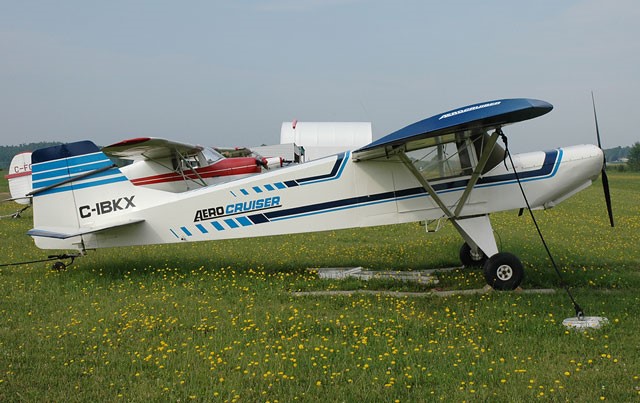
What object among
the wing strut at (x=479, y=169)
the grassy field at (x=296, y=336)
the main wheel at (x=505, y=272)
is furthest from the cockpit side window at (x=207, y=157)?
the main wheel at (x=505, y=272)

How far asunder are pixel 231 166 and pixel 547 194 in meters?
11.6

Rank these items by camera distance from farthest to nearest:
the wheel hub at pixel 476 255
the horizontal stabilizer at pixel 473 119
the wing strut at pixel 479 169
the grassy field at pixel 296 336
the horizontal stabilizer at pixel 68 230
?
1. the wheel hub at pixel 476 255
2. the horizontal stabilizer at pixel 68 230
3. the wing strut at pixel 479 169
4. the horizontal stabilizer at pixel 473 119
5. the grassy field at pixel 296 336

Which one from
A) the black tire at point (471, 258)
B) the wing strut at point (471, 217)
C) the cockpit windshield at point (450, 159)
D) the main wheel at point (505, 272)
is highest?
the cockpit windshield at point (450, 159)

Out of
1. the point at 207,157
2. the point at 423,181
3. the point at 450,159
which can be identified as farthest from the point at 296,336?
the point at 207,157

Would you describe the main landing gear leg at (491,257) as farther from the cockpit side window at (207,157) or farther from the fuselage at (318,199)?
the cockpit side window at (207,157)

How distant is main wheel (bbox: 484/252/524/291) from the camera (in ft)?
25.0

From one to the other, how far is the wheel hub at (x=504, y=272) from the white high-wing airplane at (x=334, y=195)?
0.01 m

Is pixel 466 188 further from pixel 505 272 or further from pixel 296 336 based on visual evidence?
pixel 296 336

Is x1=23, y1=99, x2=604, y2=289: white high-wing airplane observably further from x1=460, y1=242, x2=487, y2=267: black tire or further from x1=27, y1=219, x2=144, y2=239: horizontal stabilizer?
x1=460, y1=242, x2=487, y2=267: black tire

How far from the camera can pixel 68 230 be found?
8812 millimetres

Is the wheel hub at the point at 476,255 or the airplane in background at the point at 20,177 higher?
the airplane in background at the point at 20,177

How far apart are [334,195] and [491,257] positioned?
2509mm

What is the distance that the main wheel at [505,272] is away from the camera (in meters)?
7.62

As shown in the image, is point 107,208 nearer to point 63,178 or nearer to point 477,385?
point 63,178
